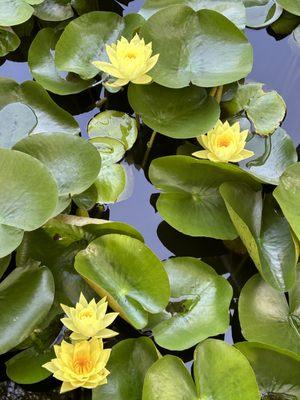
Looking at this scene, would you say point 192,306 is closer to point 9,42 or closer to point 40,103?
point 40,103

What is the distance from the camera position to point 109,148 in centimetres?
151

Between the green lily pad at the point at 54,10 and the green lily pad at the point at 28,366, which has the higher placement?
the green lily pad at the point at 54,10

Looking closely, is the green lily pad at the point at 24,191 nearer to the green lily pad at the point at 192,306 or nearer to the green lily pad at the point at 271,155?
the green lily pad at the point at 192,306

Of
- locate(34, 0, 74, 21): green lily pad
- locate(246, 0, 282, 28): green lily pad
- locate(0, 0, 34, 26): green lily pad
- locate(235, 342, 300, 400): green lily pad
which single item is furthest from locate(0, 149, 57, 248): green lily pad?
locate(246, 0, 282, 28): green lily pad

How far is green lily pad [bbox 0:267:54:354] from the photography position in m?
1.13

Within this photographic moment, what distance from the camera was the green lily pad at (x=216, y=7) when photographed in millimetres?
1747

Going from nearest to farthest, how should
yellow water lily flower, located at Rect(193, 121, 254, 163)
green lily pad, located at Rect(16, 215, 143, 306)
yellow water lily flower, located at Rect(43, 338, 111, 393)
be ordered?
1. yellow water lily flower, located at Rect(43, 338, 111, 393)
2. green lily pad, located at Rect(16, 215, 143, 306)
3. yellow water lily flower, located at Rect(193, 121, 254, 163)

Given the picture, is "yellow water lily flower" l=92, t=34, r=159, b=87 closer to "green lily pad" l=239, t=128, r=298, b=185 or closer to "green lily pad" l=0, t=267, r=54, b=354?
"green lily pad" l=239, t=128, r=298, b=185

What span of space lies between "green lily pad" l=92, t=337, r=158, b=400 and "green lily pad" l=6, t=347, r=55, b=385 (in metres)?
0.12

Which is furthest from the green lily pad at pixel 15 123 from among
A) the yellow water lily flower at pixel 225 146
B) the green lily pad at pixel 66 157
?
the yellow water lily flower at pixel 225 146

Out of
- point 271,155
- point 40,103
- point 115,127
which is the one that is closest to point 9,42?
A: point 40,103

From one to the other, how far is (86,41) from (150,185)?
47 centimetres

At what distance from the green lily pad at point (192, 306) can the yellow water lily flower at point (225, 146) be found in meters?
0.26

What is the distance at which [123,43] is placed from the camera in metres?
1.44
